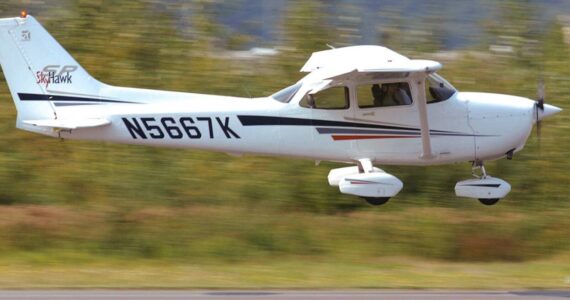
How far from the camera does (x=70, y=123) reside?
555 inches

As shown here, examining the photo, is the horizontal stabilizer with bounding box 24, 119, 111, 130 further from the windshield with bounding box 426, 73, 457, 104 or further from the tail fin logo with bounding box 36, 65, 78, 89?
the windshield with bounding box 426, 73, 457, 104

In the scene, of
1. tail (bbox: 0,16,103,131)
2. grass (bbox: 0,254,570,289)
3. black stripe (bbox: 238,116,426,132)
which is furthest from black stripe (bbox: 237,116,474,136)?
tail (bbox: 0,16,103,131)

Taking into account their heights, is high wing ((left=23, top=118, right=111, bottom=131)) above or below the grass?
above

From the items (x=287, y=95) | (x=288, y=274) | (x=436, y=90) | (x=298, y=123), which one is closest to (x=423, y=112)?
(x=436, y=90)

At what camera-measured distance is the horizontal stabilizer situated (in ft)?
46.0

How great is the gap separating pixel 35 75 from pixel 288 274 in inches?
166

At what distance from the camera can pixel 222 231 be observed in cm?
1684

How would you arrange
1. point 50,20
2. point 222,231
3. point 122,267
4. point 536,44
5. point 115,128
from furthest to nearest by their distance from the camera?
point 50,20 → point 536,44 → point 222,231 → point 122,267 → point 115,128

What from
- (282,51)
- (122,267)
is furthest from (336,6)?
(122,267)

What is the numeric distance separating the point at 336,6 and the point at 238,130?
6007 mm

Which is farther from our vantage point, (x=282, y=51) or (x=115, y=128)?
(x=282, y=51)

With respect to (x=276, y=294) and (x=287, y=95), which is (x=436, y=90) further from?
(x=276, y=294)

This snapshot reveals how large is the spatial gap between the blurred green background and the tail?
224cm

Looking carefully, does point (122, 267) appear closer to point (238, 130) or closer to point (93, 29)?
point (238, 130)
